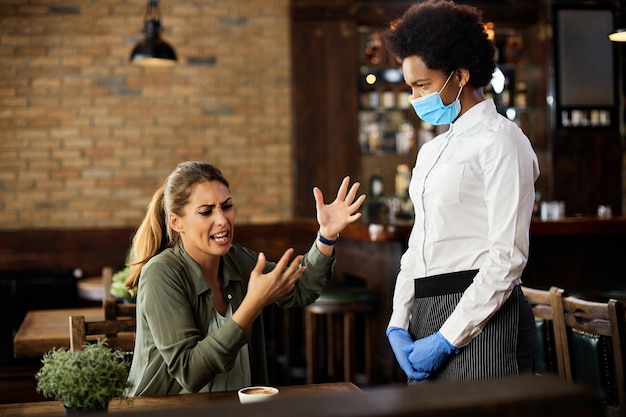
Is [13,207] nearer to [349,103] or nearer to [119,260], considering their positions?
[119,260]

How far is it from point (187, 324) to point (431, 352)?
0.66m

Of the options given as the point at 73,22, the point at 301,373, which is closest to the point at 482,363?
the point at 301,373

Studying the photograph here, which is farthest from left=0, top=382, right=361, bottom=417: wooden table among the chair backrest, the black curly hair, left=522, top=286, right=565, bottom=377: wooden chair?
left=522, top=286, right=565, bottom=377: wooden chair

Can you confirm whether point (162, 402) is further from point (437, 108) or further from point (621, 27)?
point (621, 27)

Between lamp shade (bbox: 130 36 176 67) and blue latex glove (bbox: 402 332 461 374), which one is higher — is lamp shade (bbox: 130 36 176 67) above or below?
above

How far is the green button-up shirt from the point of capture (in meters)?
1.98

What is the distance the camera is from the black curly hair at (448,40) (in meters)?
2.26

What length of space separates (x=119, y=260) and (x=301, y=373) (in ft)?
6.42

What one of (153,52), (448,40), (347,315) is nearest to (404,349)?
(448,40)

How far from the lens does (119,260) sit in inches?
264

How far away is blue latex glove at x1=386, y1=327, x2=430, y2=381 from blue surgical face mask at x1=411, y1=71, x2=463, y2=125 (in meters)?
0.61

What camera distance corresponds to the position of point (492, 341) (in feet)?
7.18

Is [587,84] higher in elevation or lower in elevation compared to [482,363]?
higher

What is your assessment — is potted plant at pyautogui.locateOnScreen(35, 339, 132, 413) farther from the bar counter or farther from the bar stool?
the bar stool
